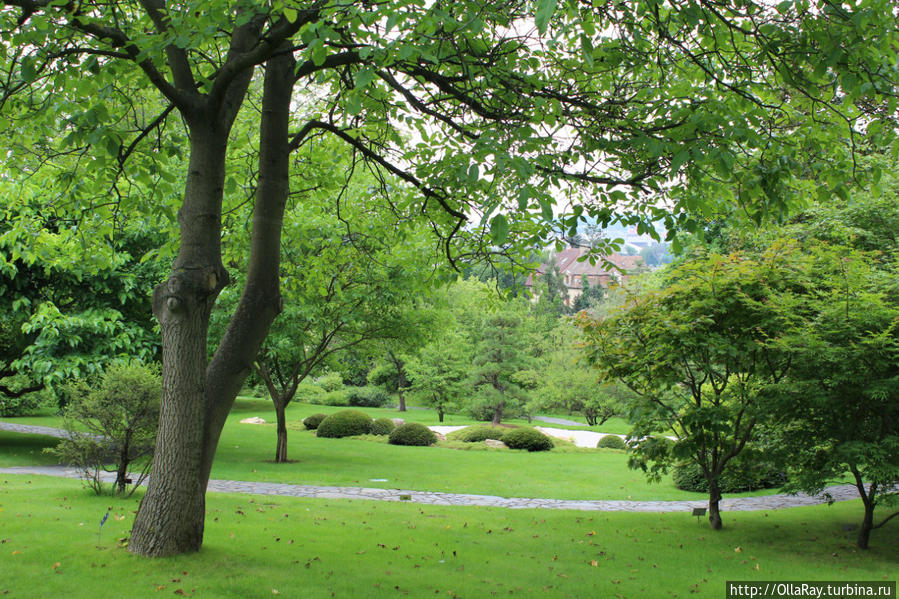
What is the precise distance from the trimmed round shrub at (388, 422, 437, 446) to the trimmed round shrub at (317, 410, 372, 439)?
2.35 m

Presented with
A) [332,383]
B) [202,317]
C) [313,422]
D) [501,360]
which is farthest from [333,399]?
[202,317]

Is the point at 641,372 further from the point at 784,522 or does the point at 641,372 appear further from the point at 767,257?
the point at 784,522

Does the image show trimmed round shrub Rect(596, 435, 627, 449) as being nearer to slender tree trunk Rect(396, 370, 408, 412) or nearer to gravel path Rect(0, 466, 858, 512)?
gravel path Rect(0, 466, 858, 512)

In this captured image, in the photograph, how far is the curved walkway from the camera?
1202 cm

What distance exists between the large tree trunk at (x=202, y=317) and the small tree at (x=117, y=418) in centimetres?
380

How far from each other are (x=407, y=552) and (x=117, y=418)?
4910 mm

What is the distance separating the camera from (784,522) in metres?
9.80

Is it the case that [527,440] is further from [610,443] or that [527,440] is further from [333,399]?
[333,399]

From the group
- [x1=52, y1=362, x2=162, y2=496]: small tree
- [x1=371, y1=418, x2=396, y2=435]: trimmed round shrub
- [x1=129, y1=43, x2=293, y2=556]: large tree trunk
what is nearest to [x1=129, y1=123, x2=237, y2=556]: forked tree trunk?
[x1=129, y1=43, x2=293, y2=556]: large tree trunk

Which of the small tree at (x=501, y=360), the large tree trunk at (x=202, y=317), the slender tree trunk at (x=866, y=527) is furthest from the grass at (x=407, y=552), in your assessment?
the small tree at (x=501, y=360)

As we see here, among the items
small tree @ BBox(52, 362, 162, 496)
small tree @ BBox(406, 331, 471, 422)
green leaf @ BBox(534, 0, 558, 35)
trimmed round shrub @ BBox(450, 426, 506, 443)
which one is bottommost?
trimmed round shrub @ BBox(450, 426, 506, 443)

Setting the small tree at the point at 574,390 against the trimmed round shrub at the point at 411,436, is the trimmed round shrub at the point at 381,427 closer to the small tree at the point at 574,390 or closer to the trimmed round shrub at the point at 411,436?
the trimmed round shrub at the point at 411,436

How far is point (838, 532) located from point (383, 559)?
7.10m

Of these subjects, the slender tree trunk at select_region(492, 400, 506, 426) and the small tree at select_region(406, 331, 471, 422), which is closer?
the slender tree trunk at select_region(492, 400, 506, 426)
